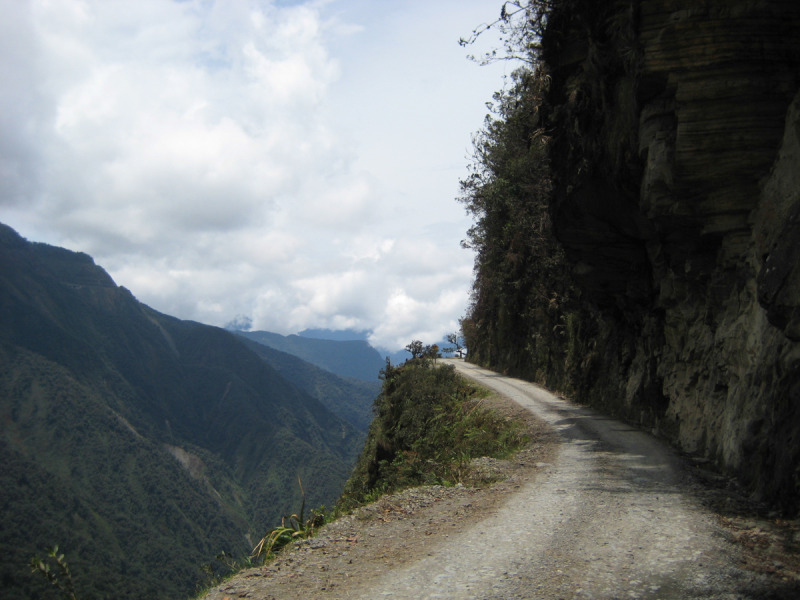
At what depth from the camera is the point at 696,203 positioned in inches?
458

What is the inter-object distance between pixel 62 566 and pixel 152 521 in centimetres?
18264

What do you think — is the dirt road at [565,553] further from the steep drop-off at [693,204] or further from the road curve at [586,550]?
the steep drop-off at [693,204]

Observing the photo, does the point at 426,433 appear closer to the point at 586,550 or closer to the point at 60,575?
the point at 586,550

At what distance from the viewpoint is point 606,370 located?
822 inches

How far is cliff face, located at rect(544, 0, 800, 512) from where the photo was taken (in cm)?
859

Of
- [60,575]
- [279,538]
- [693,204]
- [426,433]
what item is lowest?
[279,538]

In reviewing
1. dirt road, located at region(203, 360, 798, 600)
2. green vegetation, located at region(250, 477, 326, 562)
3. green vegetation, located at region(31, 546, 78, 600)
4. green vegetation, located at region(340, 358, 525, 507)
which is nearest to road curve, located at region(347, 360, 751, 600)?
dirt road, located at region(203, 360, 798, 600)

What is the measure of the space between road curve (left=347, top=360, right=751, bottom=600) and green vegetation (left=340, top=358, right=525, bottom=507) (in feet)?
10.7

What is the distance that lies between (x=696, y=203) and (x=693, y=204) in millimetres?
70

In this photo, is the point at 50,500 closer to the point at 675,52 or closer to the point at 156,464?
the point at 156,464

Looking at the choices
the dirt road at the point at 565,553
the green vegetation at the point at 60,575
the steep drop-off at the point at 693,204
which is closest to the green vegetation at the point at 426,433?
the dirt road at the point at 565,553

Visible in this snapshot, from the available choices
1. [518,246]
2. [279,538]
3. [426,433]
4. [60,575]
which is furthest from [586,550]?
[518,246]

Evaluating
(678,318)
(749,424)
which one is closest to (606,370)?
(678,318)

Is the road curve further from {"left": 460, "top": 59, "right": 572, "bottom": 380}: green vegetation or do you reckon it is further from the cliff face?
{"left": 460, "top": 59, "right": 572, "bottom": 380}: green vegetation
